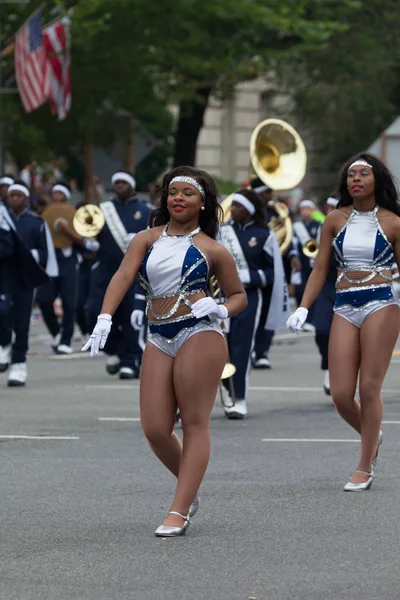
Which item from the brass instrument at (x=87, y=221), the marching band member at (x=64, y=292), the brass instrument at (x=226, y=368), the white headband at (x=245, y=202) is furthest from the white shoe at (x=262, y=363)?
the white headband at (x=245, y=202)

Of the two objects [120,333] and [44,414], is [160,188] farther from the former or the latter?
[120,333]

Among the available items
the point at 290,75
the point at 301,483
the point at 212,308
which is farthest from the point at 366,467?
the point at 290,75

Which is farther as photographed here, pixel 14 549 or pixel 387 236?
pixel 387 236

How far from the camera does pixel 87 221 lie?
1972 cm

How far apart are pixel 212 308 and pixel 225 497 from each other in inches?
61.5

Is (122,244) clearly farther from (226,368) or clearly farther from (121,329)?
(226,368)

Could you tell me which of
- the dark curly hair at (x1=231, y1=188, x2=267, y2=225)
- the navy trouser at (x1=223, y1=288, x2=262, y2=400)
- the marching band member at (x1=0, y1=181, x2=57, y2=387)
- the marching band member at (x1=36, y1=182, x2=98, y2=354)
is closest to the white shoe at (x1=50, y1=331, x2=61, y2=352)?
the marching band member at (x1=36, y1=182, x2=98, y2=354)

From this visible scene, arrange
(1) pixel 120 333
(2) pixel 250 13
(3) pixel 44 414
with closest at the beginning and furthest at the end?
(3) pixel 44 414, (1) pixel 120 333, (2) pixel 250 13

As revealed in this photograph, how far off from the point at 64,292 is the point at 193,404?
13418 mm

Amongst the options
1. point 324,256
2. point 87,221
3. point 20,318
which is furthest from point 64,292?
point 324,256

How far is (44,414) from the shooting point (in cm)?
1396

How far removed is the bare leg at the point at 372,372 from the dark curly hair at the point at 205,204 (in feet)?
5.06

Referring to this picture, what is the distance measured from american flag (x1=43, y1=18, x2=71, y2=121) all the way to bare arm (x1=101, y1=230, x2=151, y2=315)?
20764 mm

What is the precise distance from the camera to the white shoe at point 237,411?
45.2 ft
